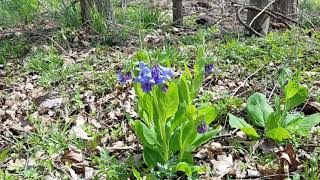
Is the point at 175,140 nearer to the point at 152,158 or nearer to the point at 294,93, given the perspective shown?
the point at 152,158

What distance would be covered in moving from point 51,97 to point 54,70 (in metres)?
0.51

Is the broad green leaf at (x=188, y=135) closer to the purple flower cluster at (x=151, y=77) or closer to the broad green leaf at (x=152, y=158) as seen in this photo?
the broad green leaf at (x=152, y=158)

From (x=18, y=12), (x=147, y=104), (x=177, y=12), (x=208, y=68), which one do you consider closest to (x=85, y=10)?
(x=177, y=12)

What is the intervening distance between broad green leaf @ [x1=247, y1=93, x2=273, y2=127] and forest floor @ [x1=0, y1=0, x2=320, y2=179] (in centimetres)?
12

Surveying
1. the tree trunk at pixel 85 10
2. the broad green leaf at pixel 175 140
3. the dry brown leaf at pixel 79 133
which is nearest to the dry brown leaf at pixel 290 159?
the broad green leaf at pixel 175 140

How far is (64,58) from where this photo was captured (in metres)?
4.04

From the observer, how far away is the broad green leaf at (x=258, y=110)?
2354 millimetres

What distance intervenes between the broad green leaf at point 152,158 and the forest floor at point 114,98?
0.18ft

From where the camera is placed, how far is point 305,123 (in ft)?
7.36

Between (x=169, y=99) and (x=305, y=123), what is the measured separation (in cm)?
92

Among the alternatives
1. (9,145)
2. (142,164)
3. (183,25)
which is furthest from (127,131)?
(183,25)

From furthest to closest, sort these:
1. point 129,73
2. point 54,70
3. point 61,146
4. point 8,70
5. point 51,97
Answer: point 8,70 < point 54,70 < point 51,97 < point 61,146 < point 129,73

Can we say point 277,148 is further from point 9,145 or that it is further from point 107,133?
point 9,145

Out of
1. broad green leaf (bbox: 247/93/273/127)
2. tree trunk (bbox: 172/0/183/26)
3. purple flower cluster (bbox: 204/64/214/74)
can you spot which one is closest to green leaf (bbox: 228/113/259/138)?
broad green leaf (bbox: 247/93/273/127)
